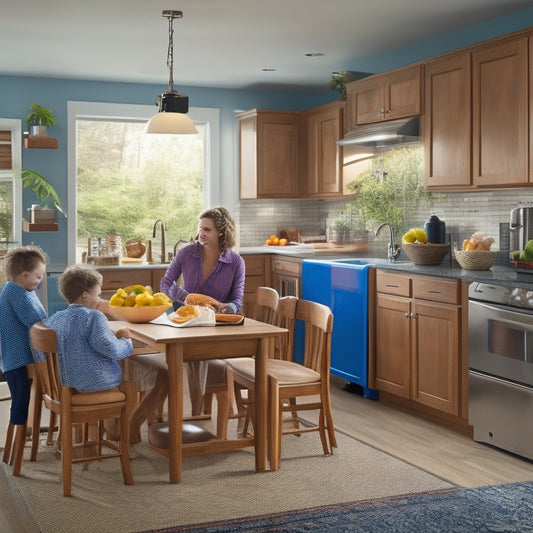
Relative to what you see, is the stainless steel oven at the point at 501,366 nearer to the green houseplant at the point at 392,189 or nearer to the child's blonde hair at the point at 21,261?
the green houseplant at the point at 392,189

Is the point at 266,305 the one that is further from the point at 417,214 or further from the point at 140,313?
the point at 417,214

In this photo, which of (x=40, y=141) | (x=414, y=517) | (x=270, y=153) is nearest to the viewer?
(x=414, y=517)

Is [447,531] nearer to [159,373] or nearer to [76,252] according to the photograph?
[159,373]

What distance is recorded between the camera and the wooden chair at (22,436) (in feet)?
13.2

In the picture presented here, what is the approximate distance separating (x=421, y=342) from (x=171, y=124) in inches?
81.2

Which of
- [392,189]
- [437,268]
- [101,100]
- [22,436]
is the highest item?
[101,100]

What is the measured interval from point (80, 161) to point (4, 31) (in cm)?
202

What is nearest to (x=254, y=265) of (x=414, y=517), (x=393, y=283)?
(x=393, y=283)

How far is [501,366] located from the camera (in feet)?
14.5

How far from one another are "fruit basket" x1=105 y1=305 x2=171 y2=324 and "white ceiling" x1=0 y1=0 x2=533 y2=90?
1874 mm

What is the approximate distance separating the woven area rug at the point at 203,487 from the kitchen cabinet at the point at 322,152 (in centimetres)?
322

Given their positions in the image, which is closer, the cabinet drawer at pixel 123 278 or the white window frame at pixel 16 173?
the cabinet drawer at pixel 123 278

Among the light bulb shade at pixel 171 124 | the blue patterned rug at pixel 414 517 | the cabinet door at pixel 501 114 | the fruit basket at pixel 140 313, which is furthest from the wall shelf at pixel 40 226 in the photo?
the blue patterned rug at pixel 414 517

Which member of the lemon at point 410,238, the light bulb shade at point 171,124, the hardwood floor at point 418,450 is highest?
the light bulb shade at point 171,124
